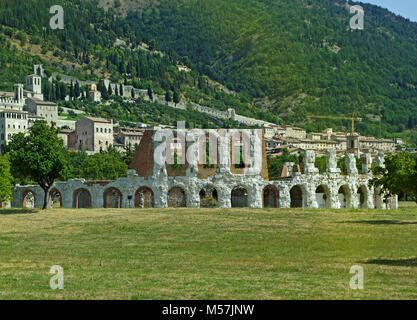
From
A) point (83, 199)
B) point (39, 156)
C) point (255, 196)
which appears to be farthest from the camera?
point (83, 199)

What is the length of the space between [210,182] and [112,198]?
1132 centimetres

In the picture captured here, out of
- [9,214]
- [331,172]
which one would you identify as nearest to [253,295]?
[9,214]

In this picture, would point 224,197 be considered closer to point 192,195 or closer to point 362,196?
point 192,195

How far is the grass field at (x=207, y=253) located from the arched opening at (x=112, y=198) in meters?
9.52

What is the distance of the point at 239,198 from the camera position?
239 feet

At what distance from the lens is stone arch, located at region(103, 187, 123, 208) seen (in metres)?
68.3

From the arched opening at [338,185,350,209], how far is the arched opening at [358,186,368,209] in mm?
1762

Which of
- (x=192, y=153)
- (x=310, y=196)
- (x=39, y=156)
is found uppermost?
(x=192, y=153)

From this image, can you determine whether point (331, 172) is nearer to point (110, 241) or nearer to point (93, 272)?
point (110, 241)

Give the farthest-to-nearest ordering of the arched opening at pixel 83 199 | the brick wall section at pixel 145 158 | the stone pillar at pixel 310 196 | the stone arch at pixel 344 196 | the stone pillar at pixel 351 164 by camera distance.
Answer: the arched opening at pixel 83 199 < the brick wall section at pixel 145 158 < the stone pillar at pixel 351 164 < the stone arch at pixel 344 196 < the stone pillar at pixel 310 196

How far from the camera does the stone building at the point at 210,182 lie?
6569 cm

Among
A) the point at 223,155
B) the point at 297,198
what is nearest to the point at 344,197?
the point at 297,198

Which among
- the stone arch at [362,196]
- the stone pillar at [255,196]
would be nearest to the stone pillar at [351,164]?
the stone arch at [362,196]

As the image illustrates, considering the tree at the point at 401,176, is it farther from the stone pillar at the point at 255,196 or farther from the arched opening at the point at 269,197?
the arched opening at the point at 269,197
